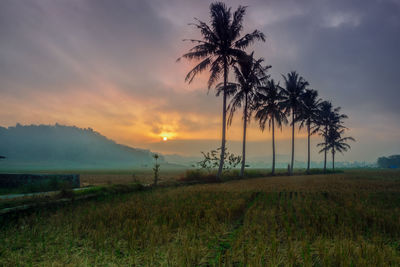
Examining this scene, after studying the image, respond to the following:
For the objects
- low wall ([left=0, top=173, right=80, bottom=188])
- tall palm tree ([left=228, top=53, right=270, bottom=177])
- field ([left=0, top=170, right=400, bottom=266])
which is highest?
tall palm tree ([left=228, top=53, right=270, bottom=177])

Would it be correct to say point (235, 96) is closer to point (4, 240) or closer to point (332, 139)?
point (4, 240)

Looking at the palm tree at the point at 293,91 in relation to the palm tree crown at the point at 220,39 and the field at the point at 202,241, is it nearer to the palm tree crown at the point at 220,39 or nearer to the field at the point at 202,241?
the palm tree crown at the point at 220,39

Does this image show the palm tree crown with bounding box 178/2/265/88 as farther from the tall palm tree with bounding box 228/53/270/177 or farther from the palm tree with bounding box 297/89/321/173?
the palm tree with bounding box 297/89/321/173

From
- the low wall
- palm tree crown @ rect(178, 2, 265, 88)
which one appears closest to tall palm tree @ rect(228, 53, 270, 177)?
palm tree crown @ rect(178, 2, 265, 88)

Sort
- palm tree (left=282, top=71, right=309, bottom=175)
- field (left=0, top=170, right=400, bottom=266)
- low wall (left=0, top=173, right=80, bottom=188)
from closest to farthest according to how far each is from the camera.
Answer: field (left=0, top=170, right=400, bottom=266) < low wall (left=0, top=173, right=80, bottom=188) < palm tree (left=282, top=71, right=309, bottom=175)

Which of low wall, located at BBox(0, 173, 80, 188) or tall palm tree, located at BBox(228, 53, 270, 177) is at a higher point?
tall palm tree, located at BBox(228, 53, 270, 177)

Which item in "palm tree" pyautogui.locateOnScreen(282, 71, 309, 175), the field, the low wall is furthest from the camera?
"palm tree" pyautogui.locateOnScreen(282, 71, 309, 175)

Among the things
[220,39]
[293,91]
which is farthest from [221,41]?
[293,91]

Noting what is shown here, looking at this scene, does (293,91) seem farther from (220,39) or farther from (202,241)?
(202,241)

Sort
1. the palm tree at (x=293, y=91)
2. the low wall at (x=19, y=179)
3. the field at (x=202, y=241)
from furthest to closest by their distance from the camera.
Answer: the palm tree at (x=293, y=91)
the low wall at (x=19, y=179)
the field at (x=202, y=241)

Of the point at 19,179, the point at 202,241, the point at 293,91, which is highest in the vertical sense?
the point at 293,91

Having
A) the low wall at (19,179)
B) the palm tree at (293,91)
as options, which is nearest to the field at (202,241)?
the low wall at (19,179)

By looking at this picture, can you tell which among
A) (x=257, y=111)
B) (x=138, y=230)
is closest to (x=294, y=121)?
(x=257, y=111)

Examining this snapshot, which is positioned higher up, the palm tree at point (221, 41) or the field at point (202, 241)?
the palm tree at point (221, 41)
